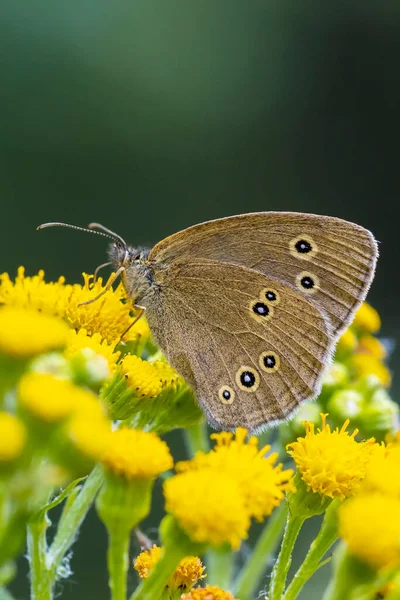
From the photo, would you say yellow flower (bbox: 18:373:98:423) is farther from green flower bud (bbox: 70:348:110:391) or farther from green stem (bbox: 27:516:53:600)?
green stem (bbox: 27:516:53:600)

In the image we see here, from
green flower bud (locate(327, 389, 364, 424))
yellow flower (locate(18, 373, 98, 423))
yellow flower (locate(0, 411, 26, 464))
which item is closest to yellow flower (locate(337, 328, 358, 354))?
green flower bud (locate(327, 389, 364, 424))

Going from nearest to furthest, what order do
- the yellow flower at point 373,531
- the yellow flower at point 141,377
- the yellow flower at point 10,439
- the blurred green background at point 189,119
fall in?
the yellow flower at point 10,439 → the yellow flower at point 373,531 → the yellow flower at point 141,377 → the blurred green background at point 189,119

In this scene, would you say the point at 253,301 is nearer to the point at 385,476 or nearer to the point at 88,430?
the point at 385,476

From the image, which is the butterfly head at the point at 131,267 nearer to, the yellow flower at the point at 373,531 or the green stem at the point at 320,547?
the green stem at the point at 320,547

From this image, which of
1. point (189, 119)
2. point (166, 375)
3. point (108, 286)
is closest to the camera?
point (166, 375)

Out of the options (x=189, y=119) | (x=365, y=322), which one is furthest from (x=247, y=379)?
(x=189, y=119)

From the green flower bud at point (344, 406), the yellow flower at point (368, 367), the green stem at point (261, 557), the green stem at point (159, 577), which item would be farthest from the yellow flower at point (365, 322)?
the green stem at point (159, 577)
